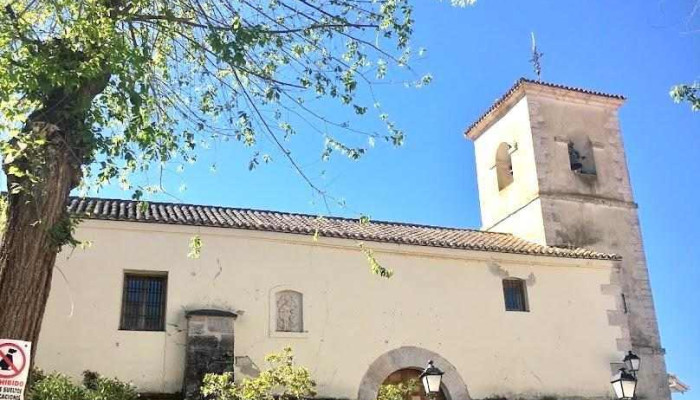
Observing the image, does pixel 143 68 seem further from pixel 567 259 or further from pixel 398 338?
pixel 567 259

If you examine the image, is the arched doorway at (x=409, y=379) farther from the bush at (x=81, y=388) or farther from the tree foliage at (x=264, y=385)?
the bush at (x=81, y=388)

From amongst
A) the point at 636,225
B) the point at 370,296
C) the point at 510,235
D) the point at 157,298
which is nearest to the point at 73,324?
the point at 157,298

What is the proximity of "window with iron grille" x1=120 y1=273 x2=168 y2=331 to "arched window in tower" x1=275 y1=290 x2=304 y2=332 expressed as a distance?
206 cm

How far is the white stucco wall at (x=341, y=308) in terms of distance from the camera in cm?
1278

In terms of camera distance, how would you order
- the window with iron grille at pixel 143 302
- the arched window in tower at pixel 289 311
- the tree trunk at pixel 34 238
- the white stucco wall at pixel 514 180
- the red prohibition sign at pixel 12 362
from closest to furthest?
the red prohibition sign at pixel 12 362 < the tree trunk at pixel 34 238 < the window with iron grille at pixel 143 302 < the arched window in tower at pixel 289 311 < the white stucco wall at pixel 514 180

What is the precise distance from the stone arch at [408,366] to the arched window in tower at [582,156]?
810 centimetres

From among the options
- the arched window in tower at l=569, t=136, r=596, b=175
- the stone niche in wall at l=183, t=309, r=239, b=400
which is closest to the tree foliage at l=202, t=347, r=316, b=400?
the stone niche in wall at l=183, t=309, r=239, b=400

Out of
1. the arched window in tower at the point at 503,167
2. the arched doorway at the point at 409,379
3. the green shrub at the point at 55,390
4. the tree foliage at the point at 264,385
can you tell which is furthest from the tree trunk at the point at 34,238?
the arched window in tower at the point at 503,167

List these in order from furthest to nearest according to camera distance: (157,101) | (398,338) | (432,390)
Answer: (398,338), (432,390), (157,101)

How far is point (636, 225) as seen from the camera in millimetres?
19953

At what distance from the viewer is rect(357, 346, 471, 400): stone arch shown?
14156mm

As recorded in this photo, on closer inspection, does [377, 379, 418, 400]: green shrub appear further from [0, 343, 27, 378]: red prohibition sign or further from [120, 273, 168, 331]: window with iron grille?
[0, 343, 27, 378]: red prohibition sign

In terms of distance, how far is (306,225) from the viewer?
15430 millimetres

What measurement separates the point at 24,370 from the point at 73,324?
792 cm
